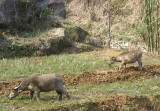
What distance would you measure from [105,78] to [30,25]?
32.7 ft

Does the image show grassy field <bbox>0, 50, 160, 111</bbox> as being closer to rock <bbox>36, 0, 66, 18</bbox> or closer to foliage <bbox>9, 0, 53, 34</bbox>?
foliage <bbox>9, 0, 53, 34</bbox>

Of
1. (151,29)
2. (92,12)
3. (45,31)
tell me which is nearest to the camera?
(151,29)

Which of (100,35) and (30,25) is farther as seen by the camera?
(100,35)

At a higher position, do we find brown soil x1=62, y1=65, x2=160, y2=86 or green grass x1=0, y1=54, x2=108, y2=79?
green grass x1=0, y1=54, x2=108, y2=79

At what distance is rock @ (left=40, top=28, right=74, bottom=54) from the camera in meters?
16.9

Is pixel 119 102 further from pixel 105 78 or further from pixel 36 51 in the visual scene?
pixel 36 51

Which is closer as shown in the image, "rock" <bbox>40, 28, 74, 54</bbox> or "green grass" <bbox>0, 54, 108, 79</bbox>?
"green grass" <bbox>0, 54, 108, 79</bbox>

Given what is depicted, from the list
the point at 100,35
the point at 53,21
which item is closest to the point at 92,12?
the point at 100,35

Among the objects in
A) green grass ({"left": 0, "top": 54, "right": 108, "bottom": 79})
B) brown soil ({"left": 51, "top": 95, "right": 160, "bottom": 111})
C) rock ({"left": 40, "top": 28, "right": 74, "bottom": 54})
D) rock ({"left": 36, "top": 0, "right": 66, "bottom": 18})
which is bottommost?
brown soil ({"left": 51, "top": 95, "right": 160, "bottom": 111})

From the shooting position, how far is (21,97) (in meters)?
8.17

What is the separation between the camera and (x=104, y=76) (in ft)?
36.3

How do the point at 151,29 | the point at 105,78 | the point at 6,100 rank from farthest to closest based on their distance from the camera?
the point at 151,29 → the point at 105,78 → the point at 6,100

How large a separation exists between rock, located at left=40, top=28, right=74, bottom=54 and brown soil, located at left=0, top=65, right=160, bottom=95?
607 centimetres

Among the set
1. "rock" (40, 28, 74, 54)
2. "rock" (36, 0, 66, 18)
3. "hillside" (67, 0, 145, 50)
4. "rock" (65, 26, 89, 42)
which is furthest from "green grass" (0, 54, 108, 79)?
"rock" (36, 0, 66, 18)
